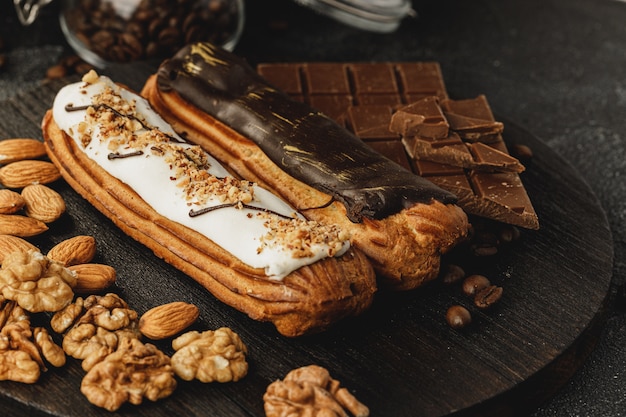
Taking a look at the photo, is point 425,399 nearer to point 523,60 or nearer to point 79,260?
point 79,260

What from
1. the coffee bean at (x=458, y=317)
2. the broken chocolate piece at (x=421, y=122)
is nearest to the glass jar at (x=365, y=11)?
the broken chocolate piece at (x=421, y=122)

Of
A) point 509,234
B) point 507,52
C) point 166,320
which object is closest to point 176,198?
point 166,320

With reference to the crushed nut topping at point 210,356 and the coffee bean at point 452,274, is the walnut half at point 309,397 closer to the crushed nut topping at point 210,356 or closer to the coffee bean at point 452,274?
the crushed nut topping at point 210,356

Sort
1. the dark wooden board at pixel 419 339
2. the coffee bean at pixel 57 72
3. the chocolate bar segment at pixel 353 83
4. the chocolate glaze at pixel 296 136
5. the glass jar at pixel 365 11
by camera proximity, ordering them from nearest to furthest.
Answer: the dark wooden board at pixel 419 339
the chocolate glaze at pixel 296 136
the chocolate bar segment at pixel 353 83
the coffee bean at pixel 57 72
the glass jar at pixel 365 11

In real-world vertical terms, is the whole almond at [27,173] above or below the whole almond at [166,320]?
below

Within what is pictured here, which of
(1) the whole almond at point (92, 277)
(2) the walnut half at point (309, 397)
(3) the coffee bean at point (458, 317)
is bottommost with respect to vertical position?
(1) the whole almond at point (92, 277)

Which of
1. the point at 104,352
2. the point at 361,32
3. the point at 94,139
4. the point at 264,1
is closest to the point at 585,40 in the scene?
the point at 361,32

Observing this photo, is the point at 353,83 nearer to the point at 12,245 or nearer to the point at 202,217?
the point at 202,217
